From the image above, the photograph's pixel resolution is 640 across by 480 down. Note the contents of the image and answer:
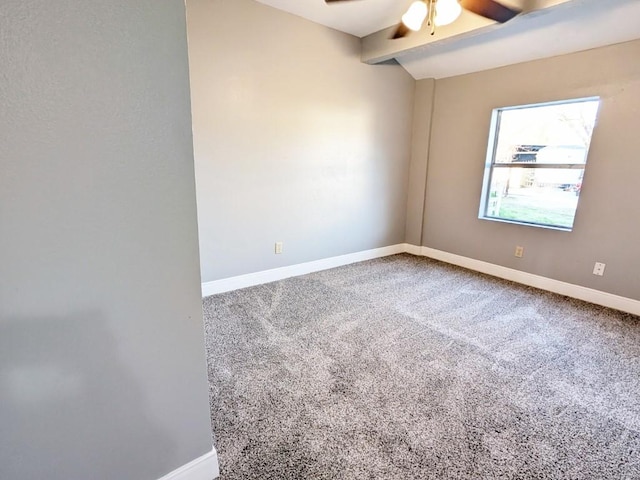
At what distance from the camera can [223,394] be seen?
175cm

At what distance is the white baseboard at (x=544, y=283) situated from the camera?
114 inches

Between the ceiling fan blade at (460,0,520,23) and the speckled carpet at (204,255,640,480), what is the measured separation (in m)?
2.27

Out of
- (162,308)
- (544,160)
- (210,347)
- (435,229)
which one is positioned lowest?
(210,347)

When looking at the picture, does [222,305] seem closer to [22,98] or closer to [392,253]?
[22,98]

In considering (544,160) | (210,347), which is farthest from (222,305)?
(544,160)

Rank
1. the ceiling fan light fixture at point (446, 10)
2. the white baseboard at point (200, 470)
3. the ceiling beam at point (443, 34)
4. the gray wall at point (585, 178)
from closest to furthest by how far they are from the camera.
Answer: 1. the white baseboard at point (200, 470)
2. the ceiling fan light fixture at point (446, 10)
3. the ceiling beam at point (443, 34)
4. the gray wall at point (585, 178)

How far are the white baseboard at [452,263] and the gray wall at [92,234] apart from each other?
2071 millimetres

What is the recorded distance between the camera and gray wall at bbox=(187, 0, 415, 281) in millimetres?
2820

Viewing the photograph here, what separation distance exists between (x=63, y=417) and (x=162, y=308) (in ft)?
1.29

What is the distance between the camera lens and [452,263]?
4.18 m

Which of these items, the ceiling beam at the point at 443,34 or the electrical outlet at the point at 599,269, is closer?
the ceiling beam at the point at 443,34

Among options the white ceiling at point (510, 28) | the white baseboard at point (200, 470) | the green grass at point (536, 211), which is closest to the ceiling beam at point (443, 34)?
the white ceiling at point (510, 28)

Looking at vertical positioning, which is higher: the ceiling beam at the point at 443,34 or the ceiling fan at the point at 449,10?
the ceiling beam at the point at 443,34

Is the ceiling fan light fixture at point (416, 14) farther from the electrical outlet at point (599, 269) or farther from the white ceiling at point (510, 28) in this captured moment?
the electrical outlet at point (599, 269)
